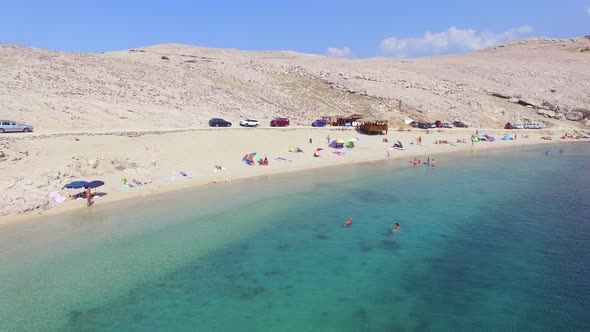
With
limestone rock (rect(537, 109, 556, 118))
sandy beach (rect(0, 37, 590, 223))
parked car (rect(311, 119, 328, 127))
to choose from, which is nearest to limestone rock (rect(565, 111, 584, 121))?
sandy beach (rect(0, 37, 590, 223))

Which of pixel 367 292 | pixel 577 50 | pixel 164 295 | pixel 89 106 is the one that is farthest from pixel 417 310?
pixel 577 50

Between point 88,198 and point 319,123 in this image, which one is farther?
point 319,123

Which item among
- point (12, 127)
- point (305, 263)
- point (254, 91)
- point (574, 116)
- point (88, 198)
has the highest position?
point (254, 91)

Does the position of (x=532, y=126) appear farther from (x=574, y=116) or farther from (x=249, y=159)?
(x=249, y=159)

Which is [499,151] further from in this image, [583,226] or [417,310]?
[417,310]

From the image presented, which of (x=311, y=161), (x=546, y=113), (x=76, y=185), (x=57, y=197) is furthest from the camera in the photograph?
(x=546, y=113)

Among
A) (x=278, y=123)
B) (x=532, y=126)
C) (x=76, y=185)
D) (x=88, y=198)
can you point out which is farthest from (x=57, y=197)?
(x=532, y=126)

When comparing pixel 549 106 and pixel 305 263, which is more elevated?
pixel 549 106
